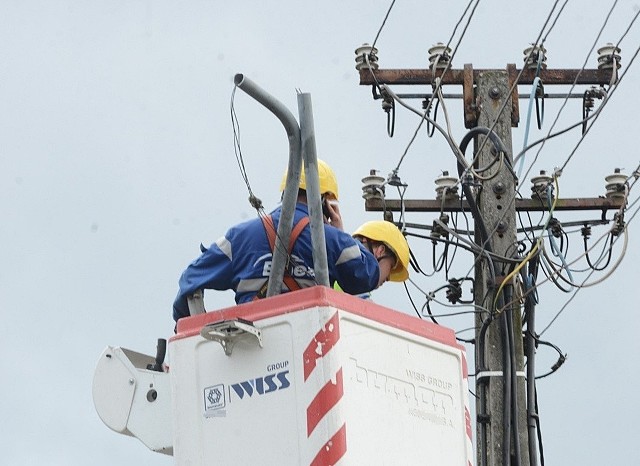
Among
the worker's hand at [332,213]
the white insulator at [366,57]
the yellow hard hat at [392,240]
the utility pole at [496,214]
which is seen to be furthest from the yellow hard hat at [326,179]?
the white insulator at [366,57]

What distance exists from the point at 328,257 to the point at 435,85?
713 centimetres

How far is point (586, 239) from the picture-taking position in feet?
44.7

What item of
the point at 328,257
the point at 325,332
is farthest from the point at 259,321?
the point at 328,257

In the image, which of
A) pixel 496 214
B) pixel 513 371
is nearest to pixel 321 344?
pixel 513 371

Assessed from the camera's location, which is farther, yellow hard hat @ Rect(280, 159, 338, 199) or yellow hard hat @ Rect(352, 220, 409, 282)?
yellow hard hat @ Rect(352, 220, 409, 282)

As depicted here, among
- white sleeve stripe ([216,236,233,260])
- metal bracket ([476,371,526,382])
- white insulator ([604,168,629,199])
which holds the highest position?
white sleeve stripe ([216,236,233,260])

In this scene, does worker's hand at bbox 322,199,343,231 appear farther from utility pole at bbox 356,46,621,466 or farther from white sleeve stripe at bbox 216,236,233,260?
utility pole at bbox 356,46,621,466

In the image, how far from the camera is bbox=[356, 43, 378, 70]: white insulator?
44.0ft

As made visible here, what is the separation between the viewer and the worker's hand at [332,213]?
6984 mm

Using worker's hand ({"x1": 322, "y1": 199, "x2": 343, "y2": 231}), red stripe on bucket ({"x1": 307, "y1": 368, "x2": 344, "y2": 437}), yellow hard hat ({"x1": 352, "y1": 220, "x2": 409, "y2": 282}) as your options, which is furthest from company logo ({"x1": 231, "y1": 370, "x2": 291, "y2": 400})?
yellow hard hat ({"x1": 352, "y1": 220, "x2": 409, "y2": 282})

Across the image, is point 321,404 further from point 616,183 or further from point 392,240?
point 616,183

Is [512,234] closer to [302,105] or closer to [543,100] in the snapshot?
[543,100]

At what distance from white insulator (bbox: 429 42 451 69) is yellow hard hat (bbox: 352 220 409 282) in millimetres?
5623

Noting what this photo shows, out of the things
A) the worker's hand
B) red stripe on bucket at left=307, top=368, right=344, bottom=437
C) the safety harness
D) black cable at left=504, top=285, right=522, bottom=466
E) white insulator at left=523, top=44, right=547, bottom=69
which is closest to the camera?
red stripe on bucket at left=307, top=368, right=344, bottom=437
